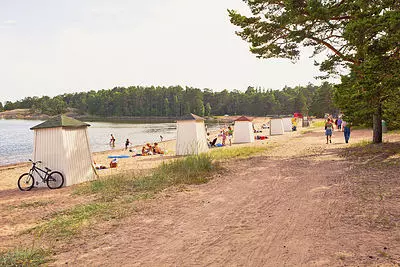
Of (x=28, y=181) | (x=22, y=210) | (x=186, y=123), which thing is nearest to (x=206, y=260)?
(x=22, y=210)

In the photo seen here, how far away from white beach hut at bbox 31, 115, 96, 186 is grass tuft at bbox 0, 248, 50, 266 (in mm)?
6252

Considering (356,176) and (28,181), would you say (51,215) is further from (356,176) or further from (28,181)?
(356,176)

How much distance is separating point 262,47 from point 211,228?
38.7 feet

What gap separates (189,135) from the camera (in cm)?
1822

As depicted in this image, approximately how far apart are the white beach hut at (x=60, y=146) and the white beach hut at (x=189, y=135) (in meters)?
7.57

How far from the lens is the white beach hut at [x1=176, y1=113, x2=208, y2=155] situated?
18.1 meters

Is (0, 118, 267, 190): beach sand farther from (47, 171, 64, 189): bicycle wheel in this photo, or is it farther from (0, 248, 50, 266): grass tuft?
(0, 248, 50, 266): grass tuft

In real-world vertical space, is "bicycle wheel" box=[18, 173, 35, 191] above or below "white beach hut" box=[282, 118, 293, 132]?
below

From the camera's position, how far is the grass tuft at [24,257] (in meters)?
4.31

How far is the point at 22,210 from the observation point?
7781mm

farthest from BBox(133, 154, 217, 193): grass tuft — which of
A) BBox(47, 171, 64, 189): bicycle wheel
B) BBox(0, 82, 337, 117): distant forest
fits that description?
BBox(0, 82, 337, 117): distant forest

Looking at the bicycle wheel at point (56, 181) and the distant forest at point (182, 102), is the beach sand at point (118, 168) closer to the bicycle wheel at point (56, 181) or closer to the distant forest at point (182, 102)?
the bicycle wheel at point (56, 181)

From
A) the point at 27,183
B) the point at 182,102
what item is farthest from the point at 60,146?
the point at 182,102

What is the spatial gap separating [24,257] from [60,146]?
6786 mm
